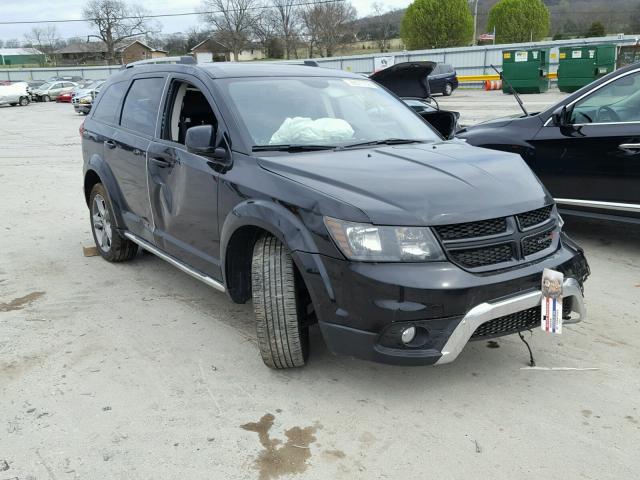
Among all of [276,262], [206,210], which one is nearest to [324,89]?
[206,210]

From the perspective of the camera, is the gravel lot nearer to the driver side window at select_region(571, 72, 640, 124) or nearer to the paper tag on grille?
the paper tag on grille

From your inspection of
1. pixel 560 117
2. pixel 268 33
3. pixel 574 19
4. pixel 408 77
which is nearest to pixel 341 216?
pixel 560 117

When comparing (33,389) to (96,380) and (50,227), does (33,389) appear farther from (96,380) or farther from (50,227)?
(50,227)

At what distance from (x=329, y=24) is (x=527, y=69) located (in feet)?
161

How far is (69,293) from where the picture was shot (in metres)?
5.05

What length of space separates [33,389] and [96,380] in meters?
0.33

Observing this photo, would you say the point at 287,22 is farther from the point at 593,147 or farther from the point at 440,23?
the point at 593,147

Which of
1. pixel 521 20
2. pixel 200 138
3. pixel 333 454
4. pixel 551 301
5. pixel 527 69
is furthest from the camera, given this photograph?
pixel 521 20

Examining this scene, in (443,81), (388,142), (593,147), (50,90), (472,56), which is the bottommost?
(593,147)

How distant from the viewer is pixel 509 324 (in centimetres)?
318

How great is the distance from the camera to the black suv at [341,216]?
2932 millimetres

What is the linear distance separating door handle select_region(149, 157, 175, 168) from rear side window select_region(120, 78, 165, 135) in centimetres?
26

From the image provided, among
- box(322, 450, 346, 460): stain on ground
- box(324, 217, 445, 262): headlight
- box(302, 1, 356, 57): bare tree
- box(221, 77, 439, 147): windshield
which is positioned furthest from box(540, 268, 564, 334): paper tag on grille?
box(302, 1, 356, 57): bare tree

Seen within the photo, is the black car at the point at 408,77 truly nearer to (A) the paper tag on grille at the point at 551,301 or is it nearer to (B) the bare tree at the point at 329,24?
(A) the paper tag on grille at the point at 551,301
